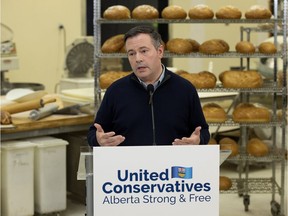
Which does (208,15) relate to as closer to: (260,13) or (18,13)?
(260,13)

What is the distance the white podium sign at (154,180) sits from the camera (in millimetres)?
1990

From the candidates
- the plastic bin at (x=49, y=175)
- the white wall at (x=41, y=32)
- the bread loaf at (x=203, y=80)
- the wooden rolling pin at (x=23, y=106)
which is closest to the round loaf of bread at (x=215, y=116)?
the bread loaf at (x=203, y=80)

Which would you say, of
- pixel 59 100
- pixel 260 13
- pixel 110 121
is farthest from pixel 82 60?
pixel 110 121

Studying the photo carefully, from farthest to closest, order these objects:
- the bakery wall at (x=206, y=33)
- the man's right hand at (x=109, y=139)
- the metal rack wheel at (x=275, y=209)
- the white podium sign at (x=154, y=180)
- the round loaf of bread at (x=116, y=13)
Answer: the bakery wall at (x=206, y=33), the metal rack wheel at (x=275, y=209), the round loaf of bread at (x=116, y=13), the man's right hand at (x=109, y=139), the white podium sign at (x=154, y=180)

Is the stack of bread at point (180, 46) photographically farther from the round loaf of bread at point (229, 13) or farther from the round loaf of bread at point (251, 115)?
the round loaf of bread at point (251, 115)

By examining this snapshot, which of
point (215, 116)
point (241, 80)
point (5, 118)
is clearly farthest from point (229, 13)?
point (5, 118)

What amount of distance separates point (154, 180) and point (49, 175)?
7.71ft

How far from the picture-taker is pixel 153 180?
200 centimetres

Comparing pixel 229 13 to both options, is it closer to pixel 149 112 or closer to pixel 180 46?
pixel 180 46

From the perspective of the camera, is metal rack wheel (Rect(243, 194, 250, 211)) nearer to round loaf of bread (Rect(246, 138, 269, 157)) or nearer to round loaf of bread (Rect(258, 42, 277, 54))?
round loaf of bread (Rect(246, 138, 269, 157))

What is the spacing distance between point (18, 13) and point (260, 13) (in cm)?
317

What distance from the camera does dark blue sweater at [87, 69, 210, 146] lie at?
2.58 m

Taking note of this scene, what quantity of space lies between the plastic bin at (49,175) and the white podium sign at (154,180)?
2255 mm

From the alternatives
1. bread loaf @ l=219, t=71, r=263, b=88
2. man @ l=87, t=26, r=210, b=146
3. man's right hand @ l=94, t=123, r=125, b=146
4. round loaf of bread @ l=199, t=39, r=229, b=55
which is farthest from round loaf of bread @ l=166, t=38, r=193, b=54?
man's right hand @ l=94, t=123, r=125, b=146
